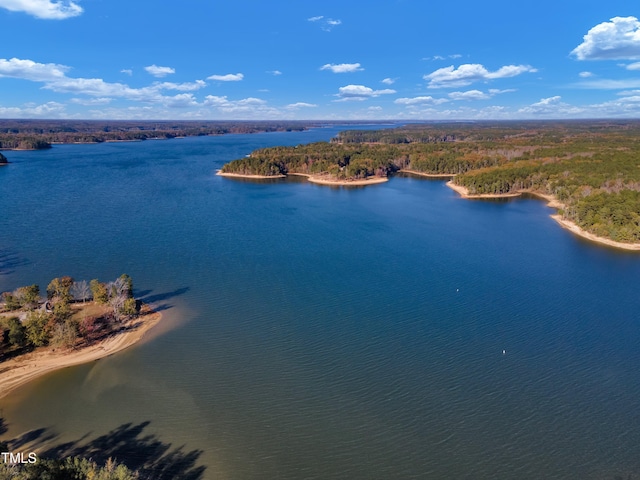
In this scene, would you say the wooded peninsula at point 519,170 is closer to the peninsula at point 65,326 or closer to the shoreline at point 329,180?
the shoreline at point 329,180

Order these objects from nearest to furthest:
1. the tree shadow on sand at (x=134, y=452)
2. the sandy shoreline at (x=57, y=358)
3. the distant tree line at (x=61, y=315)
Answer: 1. the tree shadow on sand at (x=134, y=452)
2. the sandy shoreline at (x=57, y=358)
3. the distant tree line at (x=61, y=315)

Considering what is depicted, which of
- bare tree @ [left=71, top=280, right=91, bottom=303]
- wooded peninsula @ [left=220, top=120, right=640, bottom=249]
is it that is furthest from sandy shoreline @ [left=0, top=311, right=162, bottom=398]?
wooded peninsula @ [left=220, top=120, right=640, bottom=249]

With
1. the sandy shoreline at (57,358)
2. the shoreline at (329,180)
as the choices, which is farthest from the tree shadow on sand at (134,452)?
the shoreline at (329,180)

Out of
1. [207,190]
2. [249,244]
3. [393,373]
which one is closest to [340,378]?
[393,373]

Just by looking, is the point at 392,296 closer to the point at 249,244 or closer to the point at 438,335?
the point at 438,335

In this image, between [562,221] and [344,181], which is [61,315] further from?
[344,181]
